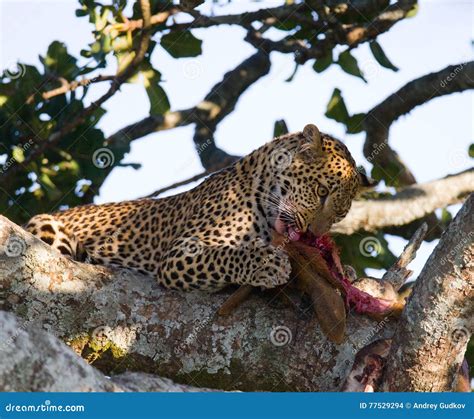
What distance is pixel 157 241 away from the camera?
8922mm

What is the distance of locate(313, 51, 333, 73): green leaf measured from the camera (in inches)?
418

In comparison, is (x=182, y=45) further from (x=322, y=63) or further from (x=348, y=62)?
(x=348, y=62)

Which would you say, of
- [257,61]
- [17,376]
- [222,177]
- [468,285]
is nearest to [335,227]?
[222,177]

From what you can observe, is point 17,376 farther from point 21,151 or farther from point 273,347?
point 21,151

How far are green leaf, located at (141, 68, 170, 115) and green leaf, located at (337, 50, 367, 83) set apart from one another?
1.70 meters

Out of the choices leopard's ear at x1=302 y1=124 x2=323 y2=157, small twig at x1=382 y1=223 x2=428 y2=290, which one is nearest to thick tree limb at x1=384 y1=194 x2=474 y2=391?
small twig at x1=382 y1=223 x2=428 y2=290

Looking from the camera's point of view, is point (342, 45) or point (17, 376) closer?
point (17, 376)

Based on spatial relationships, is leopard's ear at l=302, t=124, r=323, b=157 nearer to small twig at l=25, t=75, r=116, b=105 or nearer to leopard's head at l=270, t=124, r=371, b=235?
leopard's head at l=270, t=124, r=371, b=235

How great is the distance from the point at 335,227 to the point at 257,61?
7.35ft

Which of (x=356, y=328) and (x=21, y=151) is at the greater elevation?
(x=21, y=151)

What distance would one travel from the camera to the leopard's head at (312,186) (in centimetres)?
842

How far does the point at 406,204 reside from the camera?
10.1 m

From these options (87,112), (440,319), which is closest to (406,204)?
(87,112)

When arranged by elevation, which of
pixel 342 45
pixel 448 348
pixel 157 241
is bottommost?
pixel 448 348
